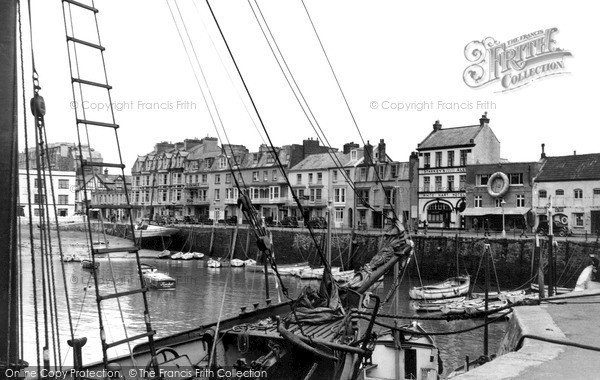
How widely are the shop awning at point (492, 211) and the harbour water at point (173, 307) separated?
1231cm

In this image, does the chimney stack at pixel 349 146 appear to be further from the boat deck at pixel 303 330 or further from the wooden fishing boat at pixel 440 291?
the boat deck at pixel 303 330

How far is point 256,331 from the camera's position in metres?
10.8

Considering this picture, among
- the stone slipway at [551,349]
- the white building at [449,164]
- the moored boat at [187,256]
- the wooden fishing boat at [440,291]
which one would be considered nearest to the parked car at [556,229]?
the white building at [449,164]

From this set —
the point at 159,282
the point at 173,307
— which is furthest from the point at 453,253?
the point at 173,307

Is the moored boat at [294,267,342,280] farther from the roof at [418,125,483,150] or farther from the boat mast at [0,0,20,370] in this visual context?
the boat mast at [0,0,20,370]

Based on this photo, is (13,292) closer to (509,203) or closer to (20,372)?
(20,372)

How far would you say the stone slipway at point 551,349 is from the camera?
19.8 feet

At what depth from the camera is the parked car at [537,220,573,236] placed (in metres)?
44.8

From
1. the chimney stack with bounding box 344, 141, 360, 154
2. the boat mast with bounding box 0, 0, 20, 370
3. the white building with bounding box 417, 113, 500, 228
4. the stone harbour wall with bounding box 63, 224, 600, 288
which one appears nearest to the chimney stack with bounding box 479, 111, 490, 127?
the white building with bounding box 417, 113, 500, 228

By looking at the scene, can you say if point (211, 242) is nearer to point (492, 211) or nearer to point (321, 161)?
point (321, 161)

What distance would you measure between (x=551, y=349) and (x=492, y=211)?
158ft

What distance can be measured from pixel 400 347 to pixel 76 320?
65.6 ft

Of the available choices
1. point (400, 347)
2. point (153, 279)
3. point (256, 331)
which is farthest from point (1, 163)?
point (153, 279)

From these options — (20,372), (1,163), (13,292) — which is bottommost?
(20,372)
